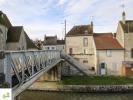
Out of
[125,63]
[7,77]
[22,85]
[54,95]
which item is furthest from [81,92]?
[7,77]

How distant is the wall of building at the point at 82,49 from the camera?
48.5 metres

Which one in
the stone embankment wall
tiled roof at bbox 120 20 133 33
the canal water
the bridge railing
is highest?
tiled roof at bbox 120 20 133 33

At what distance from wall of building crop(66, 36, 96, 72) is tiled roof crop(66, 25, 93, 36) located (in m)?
0.85

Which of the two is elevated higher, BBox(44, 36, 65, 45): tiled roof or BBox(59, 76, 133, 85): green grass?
BBox(44, 36, 65, 45): tiled roof

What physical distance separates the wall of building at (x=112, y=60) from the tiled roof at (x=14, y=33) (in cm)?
1238

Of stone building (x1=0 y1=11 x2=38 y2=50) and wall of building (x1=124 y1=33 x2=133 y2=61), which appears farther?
wall of building (x1=124 y1=33 x2=133 y2=61)

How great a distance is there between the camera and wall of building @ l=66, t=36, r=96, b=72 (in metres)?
48.5

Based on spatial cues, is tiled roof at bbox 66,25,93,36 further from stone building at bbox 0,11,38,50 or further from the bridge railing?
the bridge railing

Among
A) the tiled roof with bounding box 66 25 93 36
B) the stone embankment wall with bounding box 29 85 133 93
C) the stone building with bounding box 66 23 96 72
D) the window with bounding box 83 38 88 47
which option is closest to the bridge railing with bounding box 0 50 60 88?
the stone embankment wall with bounding box 29 85 133 93

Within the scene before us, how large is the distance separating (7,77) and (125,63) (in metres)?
36.5

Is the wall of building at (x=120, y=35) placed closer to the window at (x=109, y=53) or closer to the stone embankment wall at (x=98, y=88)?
the window at (x=109, y=53)

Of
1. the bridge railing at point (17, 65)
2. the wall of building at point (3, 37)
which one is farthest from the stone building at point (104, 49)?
the bridge railing at point (17, 65)

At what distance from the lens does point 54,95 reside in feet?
114

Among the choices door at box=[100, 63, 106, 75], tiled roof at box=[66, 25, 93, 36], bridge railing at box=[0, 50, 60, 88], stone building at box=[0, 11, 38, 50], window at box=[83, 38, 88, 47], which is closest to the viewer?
bridge railing at box=[0, 50, 60, 88]
